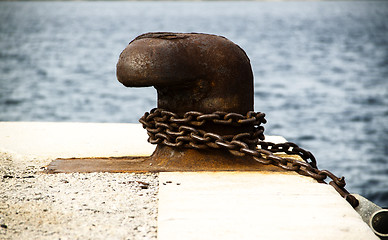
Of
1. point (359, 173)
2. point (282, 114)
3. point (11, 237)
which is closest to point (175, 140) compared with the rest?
point (11, 237)

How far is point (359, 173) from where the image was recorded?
8.40 m

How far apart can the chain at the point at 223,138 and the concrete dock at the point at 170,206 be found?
101mm

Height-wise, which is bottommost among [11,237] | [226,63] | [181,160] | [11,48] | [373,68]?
[11,237]

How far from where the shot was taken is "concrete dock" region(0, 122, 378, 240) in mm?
2395

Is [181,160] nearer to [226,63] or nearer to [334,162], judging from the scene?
[226,63]

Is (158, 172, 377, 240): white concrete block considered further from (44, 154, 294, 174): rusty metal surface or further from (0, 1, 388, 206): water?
(0, 1, 388, 206): water

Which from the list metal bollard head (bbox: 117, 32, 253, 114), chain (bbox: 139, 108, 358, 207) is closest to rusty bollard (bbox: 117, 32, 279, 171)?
metal bollard head (bbox: 117, 32, 253, 114)

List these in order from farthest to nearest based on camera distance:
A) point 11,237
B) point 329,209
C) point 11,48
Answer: point 11,48 → point 329,209 → point 11,237

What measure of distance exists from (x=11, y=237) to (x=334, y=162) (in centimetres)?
714

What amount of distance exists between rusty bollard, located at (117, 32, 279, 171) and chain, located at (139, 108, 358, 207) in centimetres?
12

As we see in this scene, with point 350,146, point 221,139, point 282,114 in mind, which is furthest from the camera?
point 282,114

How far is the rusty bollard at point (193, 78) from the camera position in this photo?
10.4 ft

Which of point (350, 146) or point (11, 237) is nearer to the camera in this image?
point (11, 237)

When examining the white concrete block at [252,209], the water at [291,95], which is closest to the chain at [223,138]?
the white concrete block at [252,209]
